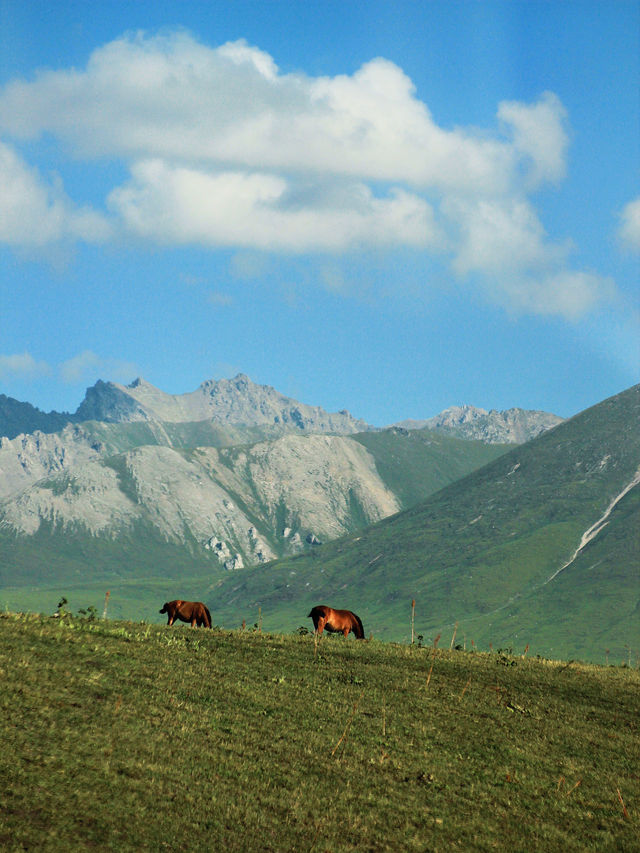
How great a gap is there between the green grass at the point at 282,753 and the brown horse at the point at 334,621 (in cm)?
591

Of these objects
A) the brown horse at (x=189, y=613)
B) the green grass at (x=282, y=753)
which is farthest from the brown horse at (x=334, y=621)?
the green grass at (x=282, y=753)

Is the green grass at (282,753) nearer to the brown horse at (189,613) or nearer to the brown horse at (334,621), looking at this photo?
the brown horse at (334,621)

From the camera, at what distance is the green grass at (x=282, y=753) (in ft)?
61.8

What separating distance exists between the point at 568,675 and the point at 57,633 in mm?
22233

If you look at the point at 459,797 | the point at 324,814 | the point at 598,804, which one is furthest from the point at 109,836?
the point at 598,804

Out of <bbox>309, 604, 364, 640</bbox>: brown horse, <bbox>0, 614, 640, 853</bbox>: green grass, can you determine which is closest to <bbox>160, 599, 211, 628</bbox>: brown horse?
<bbox>309, 604, 364, 640</bbox>: brown horse

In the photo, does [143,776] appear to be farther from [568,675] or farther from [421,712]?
[568,675]

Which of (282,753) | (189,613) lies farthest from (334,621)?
(282,753)

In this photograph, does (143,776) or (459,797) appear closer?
(143,776)

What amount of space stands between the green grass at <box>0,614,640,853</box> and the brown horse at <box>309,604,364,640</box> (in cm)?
591

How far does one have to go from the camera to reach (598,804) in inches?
923

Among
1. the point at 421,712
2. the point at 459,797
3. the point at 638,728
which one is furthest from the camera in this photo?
the point at 638,728

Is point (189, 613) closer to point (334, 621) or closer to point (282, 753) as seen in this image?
point (334, 621)

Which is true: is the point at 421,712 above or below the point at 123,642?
below
